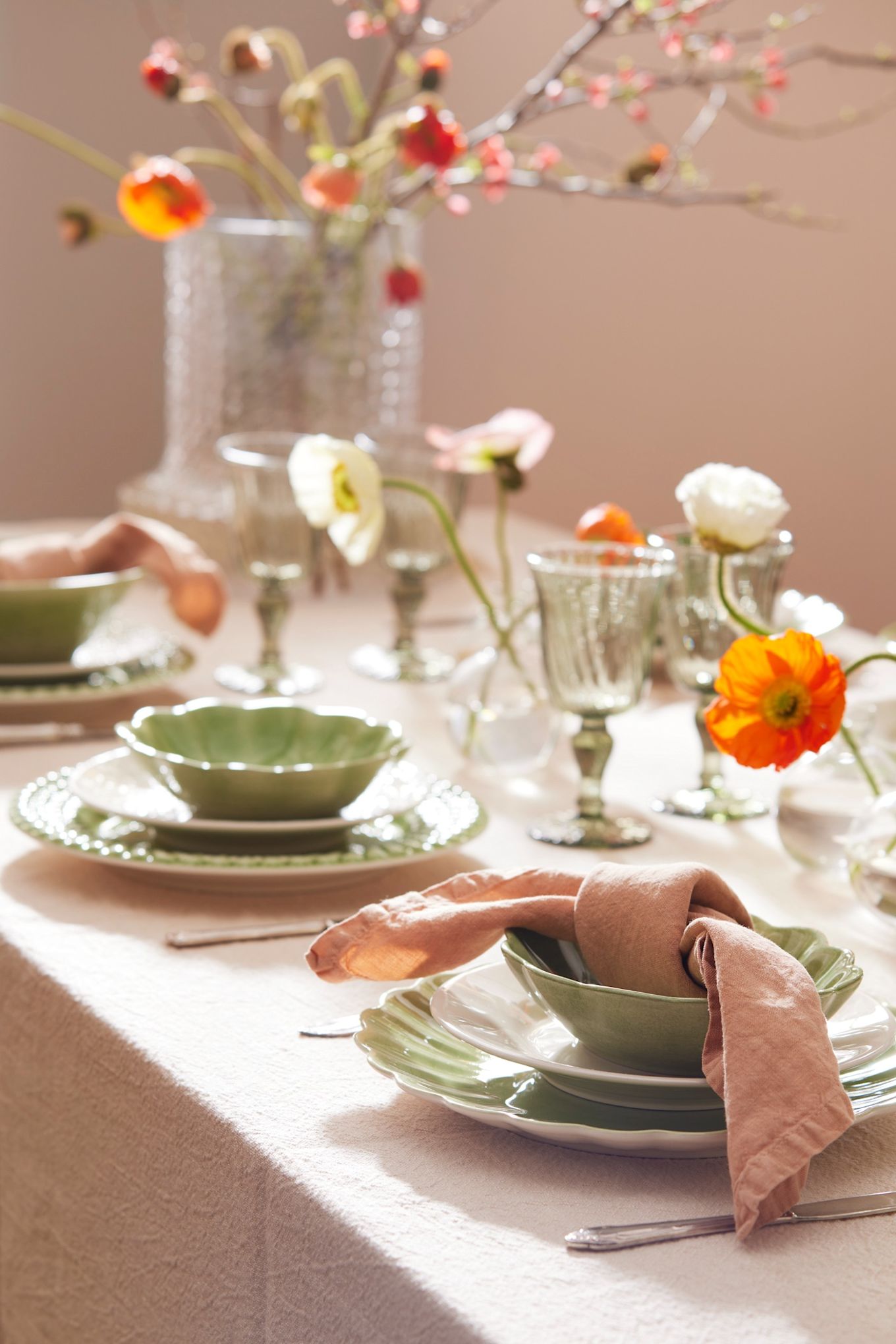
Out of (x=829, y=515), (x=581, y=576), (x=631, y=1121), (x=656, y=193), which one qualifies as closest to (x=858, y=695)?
(x=581, y=576)

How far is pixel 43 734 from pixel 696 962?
0.69 meters

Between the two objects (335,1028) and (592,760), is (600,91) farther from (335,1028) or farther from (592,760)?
(335,1028)

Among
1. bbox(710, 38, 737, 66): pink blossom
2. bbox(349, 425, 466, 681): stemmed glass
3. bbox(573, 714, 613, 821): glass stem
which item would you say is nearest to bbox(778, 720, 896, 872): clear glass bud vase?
bbox(573, 714, 613, 821): glass stem

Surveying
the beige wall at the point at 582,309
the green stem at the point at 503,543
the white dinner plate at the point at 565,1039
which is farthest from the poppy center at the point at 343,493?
the beige wall at the point at 582,309

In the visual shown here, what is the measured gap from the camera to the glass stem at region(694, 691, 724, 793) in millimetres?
1071

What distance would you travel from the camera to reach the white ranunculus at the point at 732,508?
33.5 inches

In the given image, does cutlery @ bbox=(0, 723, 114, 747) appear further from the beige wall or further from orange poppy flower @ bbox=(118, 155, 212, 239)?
the beige wall

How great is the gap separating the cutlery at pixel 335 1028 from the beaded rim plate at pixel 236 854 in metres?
0.15

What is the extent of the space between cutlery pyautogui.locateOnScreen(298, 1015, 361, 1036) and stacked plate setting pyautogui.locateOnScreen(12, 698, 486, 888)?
0.15 metres

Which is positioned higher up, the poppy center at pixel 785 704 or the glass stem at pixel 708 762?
the poppy center at pixel 785 704

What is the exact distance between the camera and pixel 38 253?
3258 mm

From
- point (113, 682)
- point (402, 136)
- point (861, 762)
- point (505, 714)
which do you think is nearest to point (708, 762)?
point (505, 714)

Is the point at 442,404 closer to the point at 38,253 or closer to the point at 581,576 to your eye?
the point at 38,253

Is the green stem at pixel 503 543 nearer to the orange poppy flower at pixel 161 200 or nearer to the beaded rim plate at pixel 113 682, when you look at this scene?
the beaded rim plate at pixel 113 682
